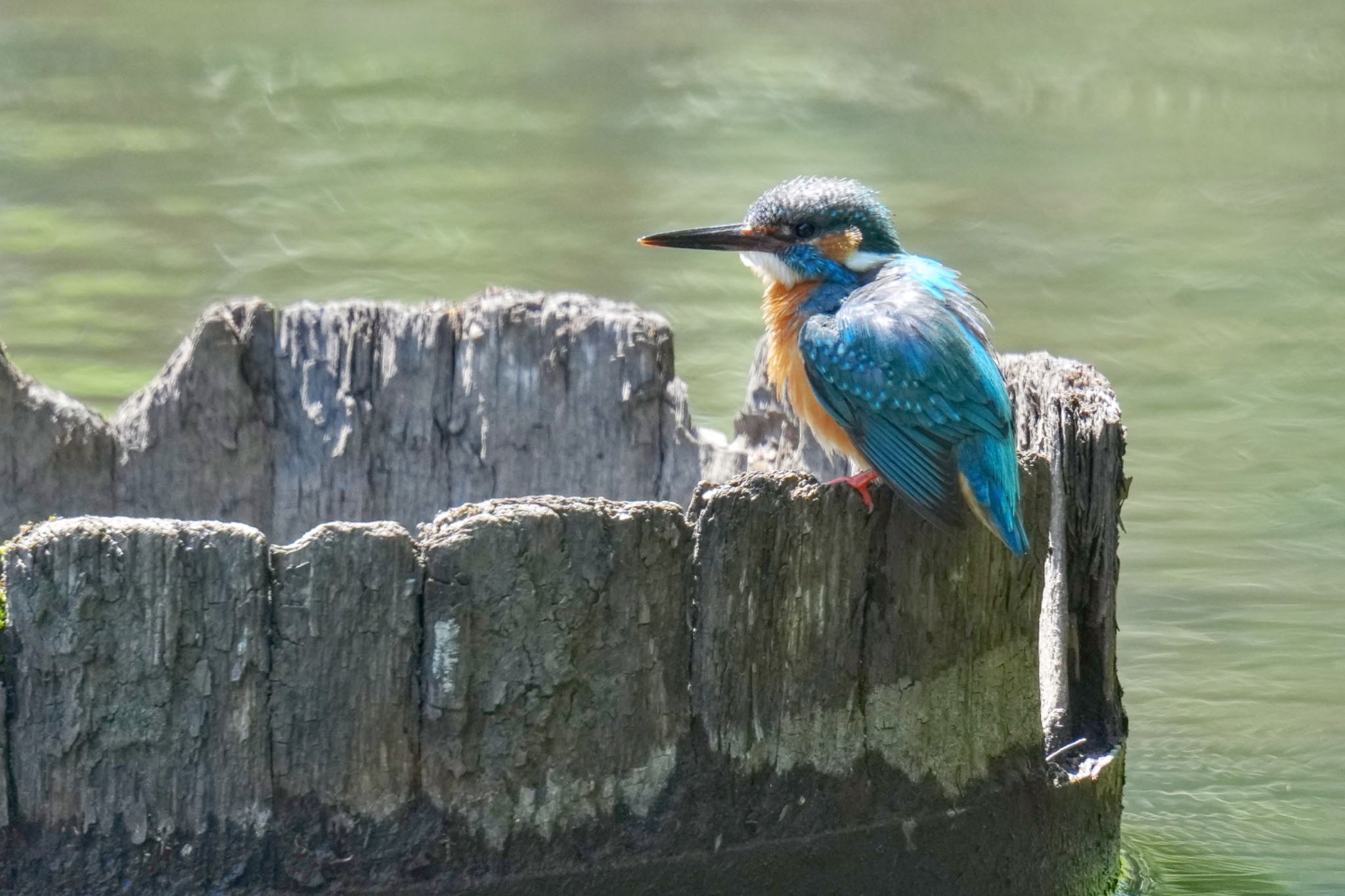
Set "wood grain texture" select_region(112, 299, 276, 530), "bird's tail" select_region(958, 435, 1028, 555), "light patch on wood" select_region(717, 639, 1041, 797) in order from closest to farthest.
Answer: "light patch on wood" select_region(717, 639, 1041, 797), "bird's tail" select_region(958, 435, 1028, 555), "wood grain texture" select_region(112, 299, 276, 530)

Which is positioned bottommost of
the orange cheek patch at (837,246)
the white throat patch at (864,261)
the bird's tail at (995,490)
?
the bird's tail at (995,490)

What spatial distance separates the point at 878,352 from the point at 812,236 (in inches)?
24.2

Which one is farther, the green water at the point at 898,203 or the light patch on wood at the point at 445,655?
the green water at the point at 898,203

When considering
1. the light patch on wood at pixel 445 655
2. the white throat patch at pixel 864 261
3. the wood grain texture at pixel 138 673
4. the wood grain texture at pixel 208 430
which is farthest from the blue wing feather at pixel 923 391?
the wood grain texture at pixel 208 430

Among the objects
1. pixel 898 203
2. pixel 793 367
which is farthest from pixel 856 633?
pixel 898 203

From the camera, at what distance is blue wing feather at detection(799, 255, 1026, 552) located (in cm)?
342

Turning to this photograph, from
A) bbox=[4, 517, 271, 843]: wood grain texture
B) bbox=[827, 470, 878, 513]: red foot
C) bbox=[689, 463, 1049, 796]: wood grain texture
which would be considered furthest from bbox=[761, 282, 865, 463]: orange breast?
bbox=[4, 517, 271, 843]: wood grain texture

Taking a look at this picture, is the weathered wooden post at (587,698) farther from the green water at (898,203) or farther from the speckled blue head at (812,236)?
the green water at (898,203)

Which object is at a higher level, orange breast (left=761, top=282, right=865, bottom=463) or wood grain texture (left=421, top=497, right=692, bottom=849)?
orange breast (left=761, top=282, right=865, bottom=463)

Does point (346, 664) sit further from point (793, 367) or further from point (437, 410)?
point (437, 410)

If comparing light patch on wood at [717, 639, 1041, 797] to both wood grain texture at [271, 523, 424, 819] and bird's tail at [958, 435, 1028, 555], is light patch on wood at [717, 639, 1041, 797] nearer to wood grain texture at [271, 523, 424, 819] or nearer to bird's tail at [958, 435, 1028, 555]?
bird's tail at [958, 435, 1028, 555]

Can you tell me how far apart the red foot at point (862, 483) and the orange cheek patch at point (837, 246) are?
0.81 m

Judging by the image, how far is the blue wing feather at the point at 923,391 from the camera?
11.2ft

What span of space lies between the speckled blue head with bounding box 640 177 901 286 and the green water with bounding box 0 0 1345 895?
5.13 ft
